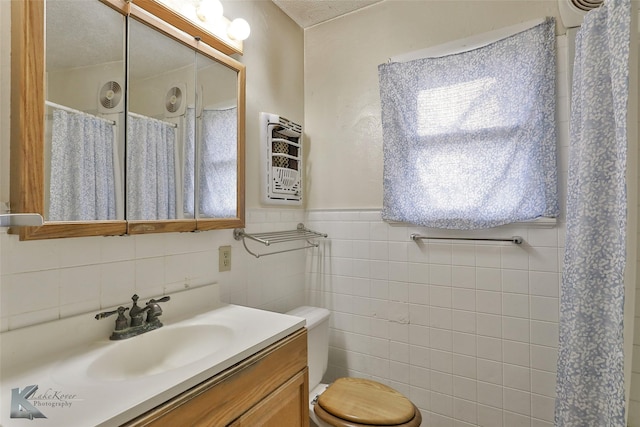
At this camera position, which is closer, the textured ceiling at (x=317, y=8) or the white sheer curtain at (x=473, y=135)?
the white sheer curtain at (x=473, y=135)

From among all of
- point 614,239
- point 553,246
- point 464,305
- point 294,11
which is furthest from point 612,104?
point 294,11

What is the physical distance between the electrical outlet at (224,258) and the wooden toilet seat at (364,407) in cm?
72

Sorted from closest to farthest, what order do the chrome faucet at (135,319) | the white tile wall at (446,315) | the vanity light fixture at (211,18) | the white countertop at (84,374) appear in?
the white countertop at (84,374) → the chrome faucet at (135,319) → the vanity light fixture at (211,18) → the white tile wall at (446,315)

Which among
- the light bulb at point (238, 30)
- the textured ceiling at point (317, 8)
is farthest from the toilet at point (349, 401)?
the textured ceiling at point (317, 8)

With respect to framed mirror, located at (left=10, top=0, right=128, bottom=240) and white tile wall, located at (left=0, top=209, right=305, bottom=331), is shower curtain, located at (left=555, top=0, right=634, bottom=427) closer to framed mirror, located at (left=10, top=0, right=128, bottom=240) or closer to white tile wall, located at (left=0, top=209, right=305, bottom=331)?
white tile wall, located at (left=0, top=209, right=305, bottom=331)

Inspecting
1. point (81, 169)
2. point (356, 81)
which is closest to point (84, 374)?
point (81, 169)

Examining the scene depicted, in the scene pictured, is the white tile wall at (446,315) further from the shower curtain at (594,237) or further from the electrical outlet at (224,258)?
the electrical outlet at (224,258)

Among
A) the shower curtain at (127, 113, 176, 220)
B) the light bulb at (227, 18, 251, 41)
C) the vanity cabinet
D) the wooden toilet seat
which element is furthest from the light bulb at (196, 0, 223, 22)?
the wooden toilet seat

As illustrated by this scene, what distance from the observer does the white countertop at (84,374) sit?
0.63 m

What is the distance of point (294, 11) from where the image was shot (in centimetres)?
190

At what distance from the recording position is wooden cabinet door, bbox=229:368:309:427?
3.09 ft

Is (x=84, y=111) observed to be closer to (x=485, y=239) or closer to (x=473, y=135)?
(x=473, y=135)

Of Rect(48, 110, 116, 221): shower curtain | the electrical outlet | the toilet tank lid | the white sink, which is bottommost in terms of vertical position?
the toilet tank lid

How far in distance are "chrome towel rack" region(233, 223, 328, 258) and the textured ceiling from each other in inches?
49.3
